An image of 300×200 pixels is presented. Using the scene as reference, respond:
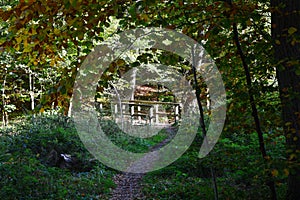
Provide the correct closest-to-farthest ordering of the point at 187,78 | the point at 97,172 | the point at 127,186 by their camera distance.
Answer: the point at 187,78, the point at 127,186, the point at 97,172

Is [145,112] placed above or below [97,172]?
above

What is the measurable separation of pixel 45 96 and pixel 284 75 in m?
2.27

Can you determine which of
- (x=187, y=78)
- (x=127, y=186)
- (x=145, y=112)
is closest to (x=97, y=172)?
(x=127, y=186)

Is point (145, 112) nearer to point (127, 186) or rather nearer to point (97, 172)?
point (97, 172)

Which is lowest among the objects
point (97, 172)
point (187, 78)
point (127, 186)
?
point (127, 186)

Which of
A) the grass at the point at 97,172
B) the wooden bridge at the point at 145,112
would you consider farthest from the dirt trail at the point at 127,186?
the wooden bridge at the point at 145,112

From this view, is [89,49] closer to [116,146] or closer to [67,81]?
[67,81]

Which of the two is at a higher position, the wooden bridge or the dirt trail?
the wooden bridge

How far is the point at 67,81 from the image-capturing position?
2279 mm

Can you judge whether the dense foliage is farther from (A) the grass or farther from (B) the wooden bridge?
(B) the wooden bridge

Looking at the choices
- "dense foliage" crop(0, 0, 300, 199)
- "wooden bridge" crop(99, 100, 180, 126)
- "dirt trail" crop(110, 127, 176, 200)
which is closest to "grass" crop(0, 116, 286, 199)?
"dense foliage" crop(0, 0, 300, 199)

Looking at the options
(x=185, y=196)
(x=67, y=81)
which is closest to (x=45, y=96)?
(x=67, y=81)

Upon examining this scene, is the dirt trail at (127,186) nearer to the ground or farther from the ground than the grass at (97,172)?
nearer to the ground

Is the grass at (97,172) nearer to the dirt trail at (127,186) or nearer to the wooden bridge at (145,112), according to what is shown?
the dirt trail at (127,186)
